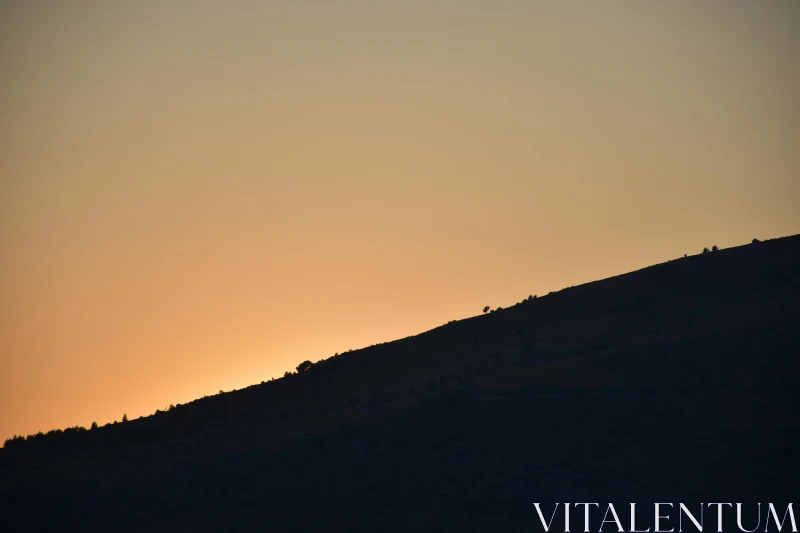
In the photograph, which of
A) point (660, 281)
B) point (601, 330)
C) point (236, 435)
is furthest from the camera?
point (660, 281)

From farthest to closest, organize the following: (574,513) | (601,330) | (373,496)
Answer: (601,330) < (373,496) < (574,513)

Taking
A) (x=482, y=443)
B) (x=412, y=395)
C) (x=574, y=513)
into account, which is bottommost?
(x=574, y=513)

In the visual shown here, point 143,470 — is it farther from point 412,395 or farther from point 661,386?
point 661,386

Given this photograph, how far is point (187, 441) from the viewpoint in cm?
5778

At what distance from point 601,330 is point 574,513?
18895 mm

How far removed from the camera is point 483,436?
5025 centimetres

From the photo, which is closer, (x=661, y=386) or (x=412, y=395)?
(x=661, y=386)

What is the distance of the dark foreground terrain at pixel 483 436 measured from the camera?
148 ft

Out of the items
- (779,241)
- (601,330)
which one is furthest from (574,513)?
(779,241)

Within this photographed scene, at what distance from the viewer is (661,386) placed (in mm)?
Result: 51438

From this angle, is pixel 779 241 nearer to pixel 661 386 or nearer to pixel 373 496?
pixel 661 386

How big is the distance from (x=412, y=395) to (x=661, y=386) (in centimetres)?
1068

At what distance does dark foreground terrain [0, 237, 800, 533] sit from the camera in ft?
148

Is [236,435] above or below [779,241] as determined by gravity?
below
